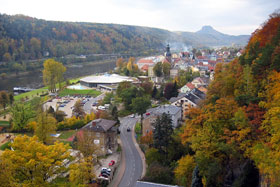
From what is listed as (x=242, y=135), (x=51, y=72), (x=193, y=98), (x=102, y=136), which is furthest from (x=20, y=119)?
Result: (x=242, y=135)

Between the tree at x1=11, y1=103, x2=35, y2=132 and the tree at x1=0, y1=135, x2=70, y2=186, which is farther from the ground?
the tree at x1=0, y1=135, x2=70, y2=186

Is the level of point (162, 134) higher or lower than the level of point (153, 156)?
higher

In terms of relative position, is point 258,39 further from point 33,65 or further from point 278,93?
point 33,65

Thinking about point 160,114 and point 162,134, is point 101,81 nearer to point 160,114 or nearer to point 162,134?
point 160,114

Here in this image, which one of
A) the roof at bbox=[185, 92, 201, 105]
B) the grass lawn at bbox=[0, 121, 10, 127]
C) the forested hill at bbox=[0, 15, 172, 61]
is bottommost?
the grass lawn at bbox=[0, 121, 10, 127]

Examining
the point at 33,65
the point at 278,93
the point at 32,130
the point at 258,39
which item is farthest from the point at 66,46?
the point at 278,93

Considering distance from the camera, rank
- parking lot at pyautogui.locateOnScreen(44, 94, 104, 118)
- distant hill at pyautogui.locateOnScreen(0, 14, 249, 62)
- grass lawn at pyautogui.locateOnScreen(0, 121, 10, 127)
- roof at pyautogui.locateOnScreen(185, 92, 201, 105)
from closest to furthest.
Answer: grass lawn at pyautogui.locateOnScreen(0, 121, 10, 127), roof at pyautogui.locateOnScreen(185, 92, 201, 105), parking lot at pyautogui.locateOnScreen(44, 94, 104, 118), distant hill at pyautogui.locateOnScreen(0, 14, 249, 62)

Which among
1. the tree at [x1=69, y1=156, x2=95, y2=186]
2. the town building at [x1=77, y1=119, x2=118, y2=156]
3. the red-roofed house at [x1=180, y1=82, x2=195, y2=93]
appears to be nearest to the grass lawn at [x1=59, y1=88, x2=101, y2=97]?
the red-roofed house at [x1=180, y1=82, x2=195, y2=93]

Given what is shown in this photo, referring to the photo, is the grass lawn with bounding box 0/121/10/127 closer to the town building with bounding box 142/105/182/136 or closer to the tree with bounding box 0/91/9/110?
the tree with bounding box 0/91/9/110
